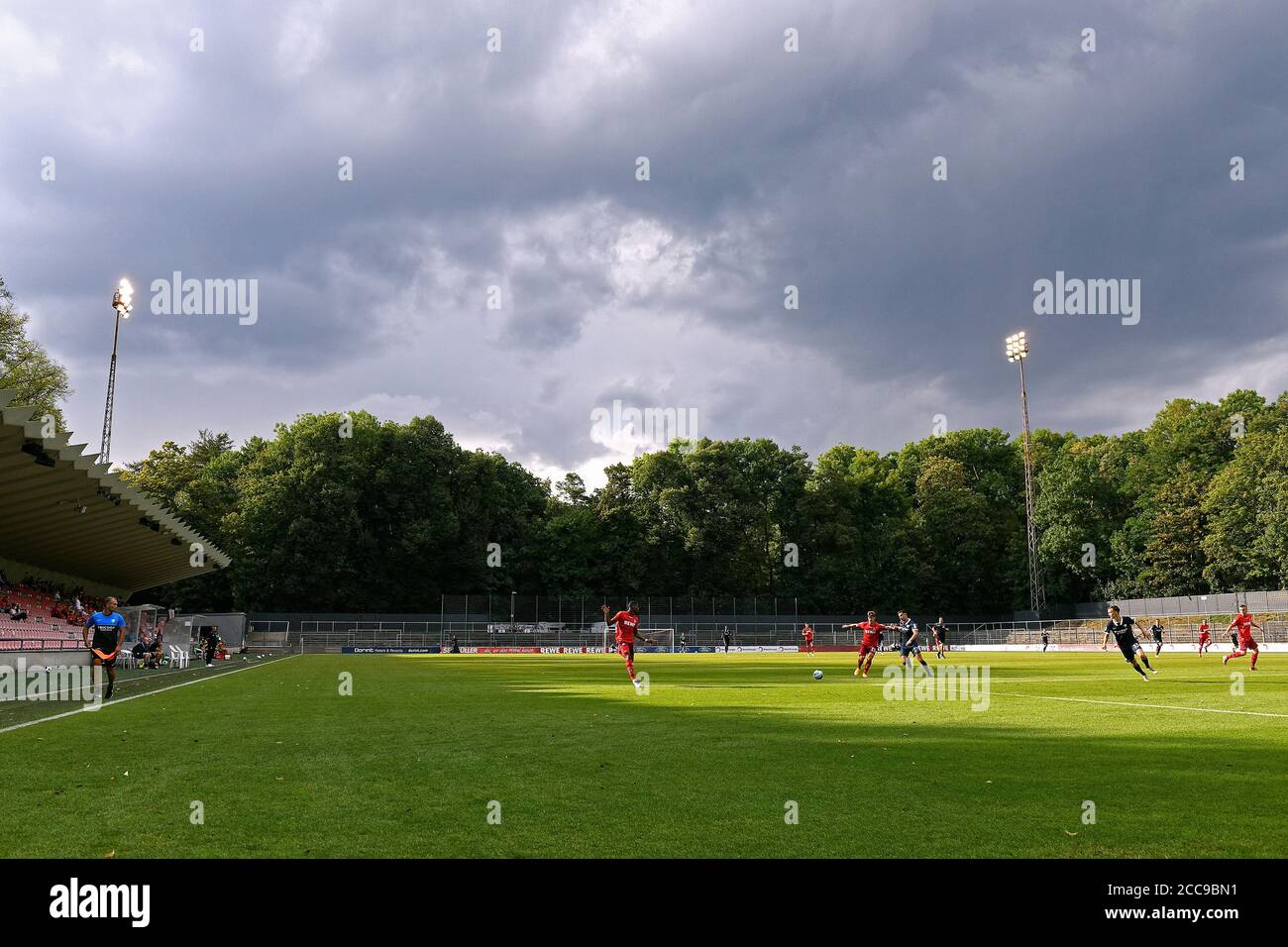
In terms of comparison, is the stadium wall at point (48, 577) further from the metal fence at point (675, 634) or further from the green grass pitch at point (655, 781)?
the green grass pitch at point (655, 781)

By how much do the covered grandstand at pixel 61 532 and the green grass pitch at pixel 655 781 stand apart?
1207 cm

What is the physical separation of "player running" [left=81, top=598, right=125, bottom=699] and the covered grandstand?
4.98 metres

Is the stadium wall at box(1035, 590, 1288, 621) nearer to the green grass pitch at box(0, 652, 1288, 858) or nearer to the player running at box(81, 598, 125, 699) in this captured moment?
the green grass pitch at box(0, 652, 1288, 858)

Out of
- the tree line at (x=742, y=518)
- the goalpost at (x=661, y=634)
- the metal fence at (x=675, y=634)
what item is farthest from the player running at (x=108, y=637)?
the tree line at (x=742, y=518)

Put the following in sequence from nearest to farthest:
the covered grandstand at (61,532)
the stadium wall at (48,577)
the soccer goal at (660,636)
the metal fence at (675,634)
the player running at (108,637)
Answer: the player running at (108,637)
the covered grandstand at (61,532)
the stadium wall at (48,577)
the metal fence at (675,634)
the soccer goal at (660,636)

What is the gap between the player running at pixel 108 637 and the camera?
1883cm

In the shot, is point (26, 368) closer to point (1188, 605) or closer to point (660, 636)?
point (660, 636)

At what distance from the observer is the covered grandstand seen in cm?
2411

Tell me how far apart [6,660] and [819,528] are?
7762 cm
